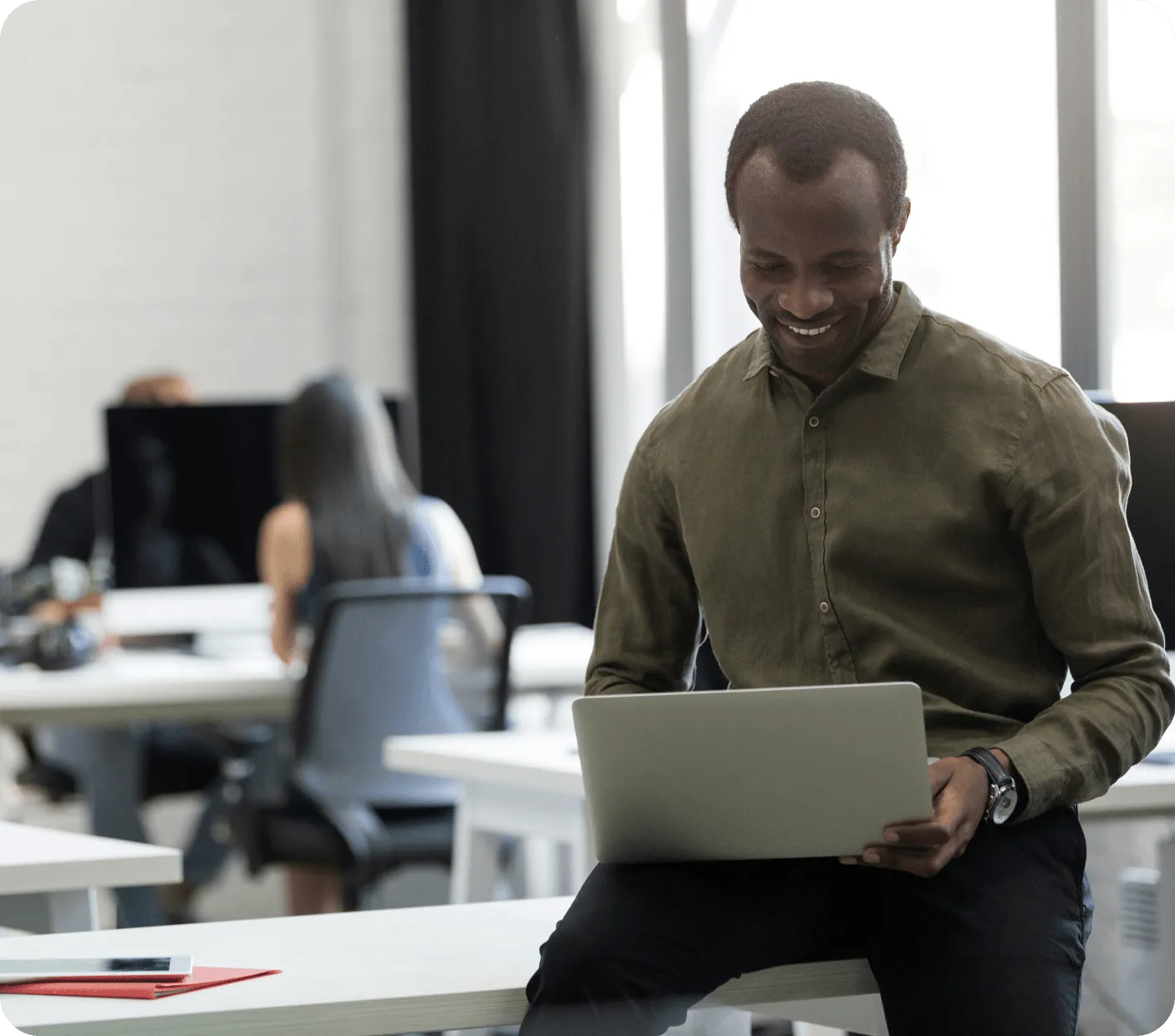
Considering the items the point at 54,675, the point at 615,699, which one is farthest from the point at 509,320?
the point at 615,699

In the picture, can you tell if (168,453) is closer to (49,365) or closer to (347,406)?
(347,406)

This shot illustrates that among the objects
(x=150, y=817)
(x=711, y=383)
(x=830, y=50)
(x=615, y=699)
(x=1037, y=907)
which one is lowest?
(x=150, y=817)

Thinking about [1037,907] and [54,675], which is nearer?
[1037,907]

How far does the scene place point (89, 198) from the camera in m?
5.41

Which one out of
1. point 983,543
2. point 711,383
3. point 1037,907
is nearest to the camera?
point 1037,907

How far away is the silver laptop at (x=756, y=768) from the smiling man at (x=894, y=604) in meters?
0.03

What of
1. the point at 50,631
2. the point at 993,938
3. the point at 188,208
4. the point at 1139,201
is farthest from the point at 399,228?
the point at 993,938

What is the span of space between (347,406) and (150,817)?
79.0 inches

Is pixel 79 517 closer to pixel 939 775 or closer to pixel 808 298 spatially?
pixel 808 298

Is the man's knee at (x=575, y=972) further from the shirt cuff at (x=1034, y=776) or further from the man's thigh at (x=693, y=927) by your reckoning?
the shirt cuff at (x=1034, y=776)

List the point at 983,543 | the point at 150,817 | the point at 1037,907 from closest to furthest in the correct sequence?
the point at 1037,907
the point at 983,543
the point at 150,817

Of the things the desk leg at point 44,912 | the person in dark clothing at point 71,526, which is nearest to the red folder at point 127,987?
the desk leg at point 44,912

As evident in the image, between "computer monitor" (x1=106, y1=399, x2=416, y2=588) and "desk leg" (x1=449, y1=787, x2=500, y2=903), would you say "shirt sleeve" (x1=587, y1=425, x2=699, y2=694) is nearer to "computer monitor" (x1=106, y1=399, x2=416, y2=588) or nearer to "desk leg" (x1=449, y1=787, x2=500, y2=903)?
"desk leg" (x1=449, y1=787, x2=500, y2=903)

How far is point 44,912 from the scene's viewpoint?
1.84 metres
